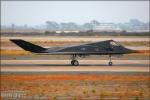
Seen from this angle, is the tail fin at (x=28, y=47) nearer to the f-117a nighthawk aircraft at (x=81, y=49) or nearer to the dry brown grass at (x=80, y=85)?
the f-117a nighthawk aircraft at (x=81, y=49)

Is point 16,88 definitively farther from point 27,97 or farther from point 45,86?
point 27,97

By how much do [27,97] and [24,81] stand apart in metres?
6.69

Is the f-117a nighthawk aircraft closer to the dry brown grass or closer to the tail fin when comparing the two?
the tail fin

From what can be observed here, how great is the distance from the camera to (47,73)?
34281 millimetres

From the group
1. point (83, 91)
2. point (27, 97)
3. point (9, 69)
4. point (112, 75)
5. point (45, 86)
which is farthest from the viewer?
point (9, 69)

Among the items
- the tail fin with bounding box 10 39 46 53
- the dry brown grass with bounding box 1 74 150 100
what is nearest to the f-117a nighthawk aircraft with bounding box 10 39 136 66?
the tail fin with bounding box 10 39 46 53

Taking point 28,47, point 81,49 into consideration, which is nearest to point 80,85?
point 81,49

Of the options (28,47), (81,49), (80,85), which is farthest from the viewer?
(81,49)

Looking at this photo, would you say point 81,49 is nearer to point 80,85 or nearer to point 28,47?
point 28,47

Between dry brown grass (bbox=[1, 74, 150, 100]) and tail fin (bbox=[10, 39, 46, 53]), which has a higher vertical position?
tail fin (bbox=[10, 39, 46, 53])

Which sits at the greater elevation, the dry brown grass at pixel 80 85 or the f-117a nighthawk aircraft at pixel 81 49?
the f-117a nighthawk aircraft at pixel 81 49

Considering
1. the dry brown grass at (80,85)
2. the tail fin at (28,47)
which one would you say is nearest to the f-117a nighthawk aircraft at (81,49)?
the tail fin at (28,47)

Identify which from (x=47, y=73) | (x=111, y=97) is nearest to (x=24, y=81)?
(x=47, y=73)

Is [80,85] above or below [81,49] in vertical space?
below
